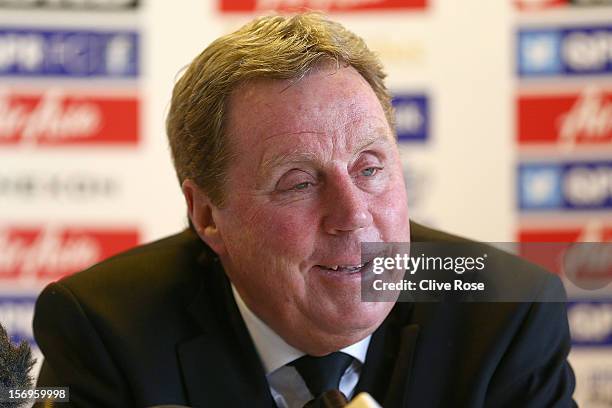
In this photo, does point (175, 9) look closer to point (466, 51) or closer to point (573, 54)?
point (466, 51)

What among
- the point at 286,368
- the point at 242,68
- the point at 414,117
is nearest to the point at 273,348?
the point at 286,368

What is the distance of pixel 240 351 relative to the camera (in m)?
1.50

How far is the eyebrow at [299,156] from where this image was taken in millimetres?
1340

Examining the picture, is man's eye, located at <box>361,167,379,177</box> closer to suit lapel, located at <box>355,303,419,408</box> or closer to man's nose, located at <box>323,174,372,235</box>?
man's nose, located at <box>323,174,372,235</box>

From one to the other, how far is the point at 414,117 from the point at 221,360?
1.91 m

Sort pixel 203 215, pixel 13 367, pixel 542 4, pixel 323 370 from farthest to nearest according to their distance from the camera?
pixel 542 4
pixel 203 215
pixel 323 370
pixel 13 367

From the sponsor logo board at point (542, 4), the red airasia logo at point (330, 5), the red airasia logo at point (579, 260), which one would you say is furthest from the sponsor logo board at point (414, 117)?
the red airasia logo at point (579, 260)

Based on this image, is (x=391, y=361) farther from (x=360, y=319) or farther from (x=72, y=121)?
(x=72, y=121)

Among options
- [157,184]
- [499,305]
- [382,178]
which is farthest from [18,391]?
[157,184]

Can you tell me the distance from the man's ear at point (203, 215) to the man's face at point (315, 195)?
101 mm

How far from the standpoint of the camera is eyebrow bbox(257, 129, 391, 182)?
1.34m

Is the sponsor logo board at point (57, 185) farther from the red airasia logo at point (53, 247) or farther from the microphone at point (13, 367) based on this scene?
the microphone at point (13, 367)

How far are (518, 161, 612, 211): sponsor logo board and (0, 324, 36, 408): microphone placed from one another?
7.81ft

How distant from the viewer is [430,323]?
1470mm
